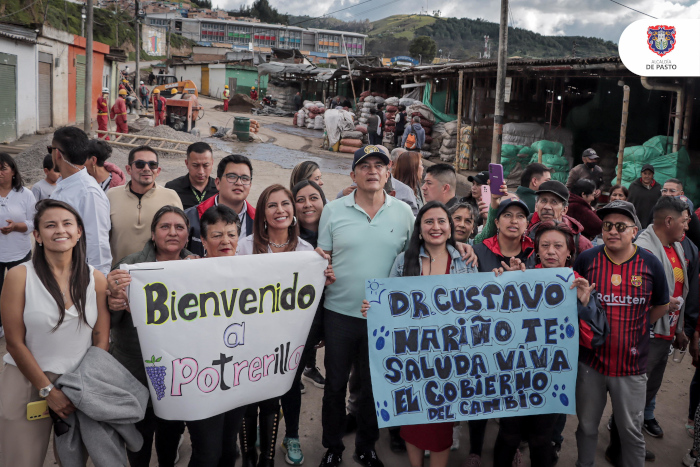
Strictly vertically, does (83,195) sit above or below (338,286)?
above

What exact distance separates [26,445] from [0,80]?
20204mm

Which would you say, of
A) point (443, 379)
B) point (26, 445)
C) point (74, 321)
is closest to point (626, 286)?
point (443, 379)

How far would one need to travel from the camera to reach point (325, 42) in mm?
127375

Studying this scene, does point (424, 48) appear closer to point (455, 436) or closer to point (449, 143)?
point (449, 143)

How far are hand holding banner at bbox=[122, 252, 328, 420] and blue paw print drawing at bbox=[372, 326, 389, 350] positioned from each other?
1.48 feet

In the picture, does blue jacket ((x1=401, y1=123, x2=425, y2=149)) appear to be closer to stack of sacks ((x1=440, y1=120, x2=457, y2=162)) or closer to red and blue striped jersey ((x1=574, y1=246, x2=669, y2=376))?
stack of sacks ((x1=440, y1=120, x2=457, y2=162))

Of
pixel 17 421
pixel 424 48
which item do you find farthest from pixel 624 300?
pixel 424 48

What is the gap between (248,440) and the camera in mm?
3832

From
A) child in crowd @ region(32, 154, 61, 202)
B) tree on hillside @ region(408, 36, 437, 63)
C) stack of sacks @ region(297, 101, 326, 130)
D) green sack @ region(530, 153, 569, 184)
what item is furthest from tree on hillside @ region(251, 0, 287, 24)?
child in crowd @ region(32, 154, 61, 202)

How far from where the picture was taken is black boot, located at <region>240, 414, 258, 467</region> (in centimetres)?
378

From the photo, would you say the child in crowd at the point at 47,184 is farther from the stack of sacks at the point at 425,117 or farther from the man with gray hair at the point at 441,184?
the stack of sacks at the point at 425,117

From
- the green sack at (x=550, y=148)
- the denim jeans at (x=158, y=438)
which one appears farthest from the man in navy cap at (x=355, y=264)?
the green sack at (x=550, y=148)

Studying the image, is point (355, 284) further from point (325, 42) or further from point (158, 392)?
point (325, 42)

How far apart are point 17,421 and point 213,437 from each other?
1.01m
